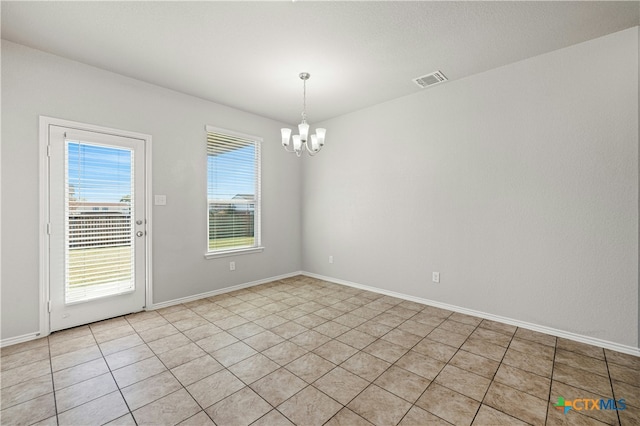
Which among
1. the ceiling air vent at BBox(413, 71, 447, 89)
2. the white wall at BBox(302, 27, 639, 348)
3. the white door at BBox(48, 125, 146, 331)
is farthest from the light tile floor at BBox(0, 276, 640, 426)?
the ceiling air vent at BBox(413, 71, 447, 89)

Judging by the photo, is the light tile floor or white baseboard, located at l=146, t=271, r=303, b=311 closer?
the light tile floor

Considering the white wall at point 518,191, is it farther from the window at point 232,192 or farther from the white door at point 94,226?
the white door at point 94,226

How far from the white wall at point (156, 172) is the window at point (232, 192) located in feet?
0.42

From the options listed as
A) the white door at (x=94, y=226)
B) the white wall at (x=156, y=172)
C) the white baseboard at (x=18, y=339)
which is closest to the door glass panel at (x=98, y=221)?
the white door at (x=94, y=226)

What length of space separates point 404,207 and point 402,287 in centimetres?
113

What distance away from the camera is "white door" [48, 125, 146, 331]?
9.20ft

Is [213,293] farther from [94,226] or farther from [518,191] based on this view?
[518,191]

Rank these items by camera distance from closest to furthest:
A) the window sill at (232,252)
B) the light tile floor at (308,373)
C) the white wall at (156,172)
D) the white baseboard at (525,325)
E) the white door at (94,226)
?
the light tile floor at (308,373) → the white baseboard at (525,325) → the white wall at (156,172) → the white door at (94,226) → the window sill at (232,252)

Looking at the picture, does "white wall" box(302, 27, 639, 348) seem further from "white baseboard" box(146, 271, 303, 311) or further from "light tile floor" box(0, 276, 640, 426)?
"white baseboard" box(146, 271, 303, 311)

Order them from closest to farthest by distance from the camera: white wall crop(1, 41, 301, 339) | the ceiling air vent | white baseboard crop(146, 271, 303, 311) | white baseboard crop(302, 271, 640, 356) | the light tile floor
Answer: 1. the light tile floor
2. white baseboard crop(302, 271, 640, 356)
3. white wall crop(1, 41, 301, 339)
4. the ceiling air vent
5. white baseboard crop(146, 271, 303, 311)

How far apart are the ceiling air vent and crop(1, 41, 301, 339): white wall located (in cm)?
249

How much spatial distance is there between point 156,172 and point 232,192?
1.10 metres

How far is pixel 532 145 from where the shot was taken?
113 inches

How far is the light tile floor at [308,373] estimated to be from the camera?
1.72 m
